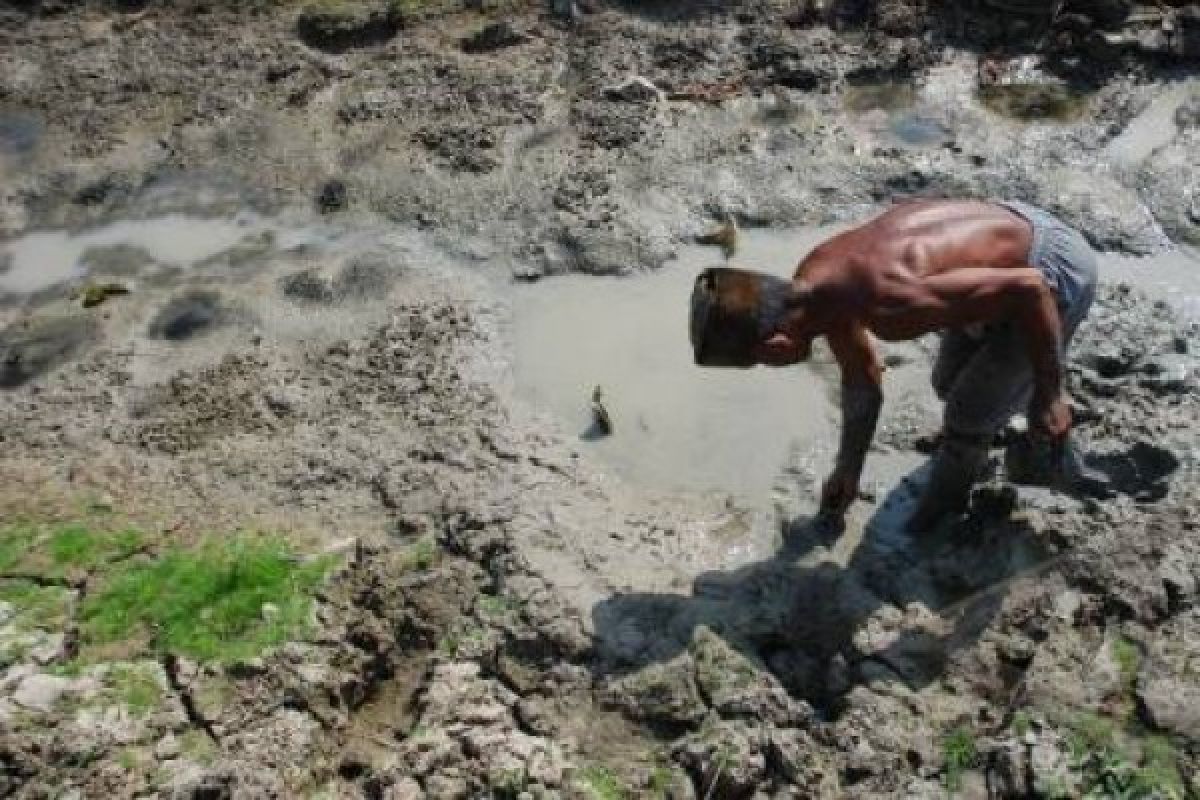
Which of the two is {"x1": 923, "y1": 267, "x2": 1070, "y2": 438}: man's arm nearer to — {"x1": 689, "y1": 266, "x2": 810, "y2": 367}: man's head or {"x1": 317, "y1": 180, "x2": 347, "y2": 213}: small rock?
{"x1": 689, "y1": 266, "x2": 810, "y2": 367}: man's head

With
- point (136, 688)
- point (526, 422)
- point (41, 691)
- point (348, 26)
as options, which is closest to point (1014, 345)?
point (526, 422)

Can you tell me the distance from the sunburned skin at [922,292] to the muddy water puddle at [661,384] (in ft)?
4.36

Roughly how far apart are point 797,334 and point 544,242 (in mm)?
2832

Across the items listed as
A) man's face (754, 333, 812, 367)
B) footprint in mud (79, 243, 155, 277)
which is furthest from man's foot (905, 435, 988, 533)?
footprint in mud (79, 243, 155, 277)

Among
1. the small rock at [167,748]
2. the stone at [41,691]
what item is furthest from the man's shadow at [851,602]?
the stone at [41,691]

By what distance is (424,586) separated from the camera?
4.79 metres

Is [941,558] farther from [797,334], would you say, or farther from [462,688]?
[462,688]

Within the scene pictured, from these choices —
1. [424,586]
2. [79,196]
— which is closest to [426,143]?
[79,196]

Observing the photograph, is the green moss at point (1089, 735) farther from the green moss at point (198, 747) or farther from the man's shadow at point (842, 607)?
the green moss at point (198, 747)

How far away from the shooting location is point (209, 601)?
477 cm

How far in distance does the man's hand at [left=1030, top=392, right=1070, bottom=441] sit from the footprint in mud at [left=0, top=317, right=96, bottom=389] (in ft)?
14.7

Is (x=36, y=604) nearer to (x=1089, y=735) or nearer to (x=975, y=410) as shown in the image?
(x=975, y=410)

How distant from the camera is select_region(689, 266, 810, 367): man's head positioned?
3895mm

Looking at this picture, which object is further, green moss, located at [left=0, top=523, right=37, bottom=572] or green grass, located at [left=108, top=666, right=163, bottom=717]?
green moss, located at [left=0, top=523, right=37, bottom=572]
